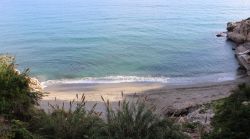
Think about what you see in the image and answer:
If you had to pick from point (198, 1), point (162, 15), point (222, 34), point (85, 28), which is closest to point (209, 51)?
point (222, 34)

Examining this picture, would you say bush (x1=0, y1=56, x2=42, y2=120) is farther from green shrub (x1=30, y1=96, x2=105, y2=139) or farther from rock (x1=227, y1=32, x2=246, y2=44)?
rock (x1=227, y1=32, x2=246, y2=44)

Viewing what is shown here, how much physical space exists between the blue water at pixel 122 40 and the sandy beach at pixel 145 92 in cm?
221

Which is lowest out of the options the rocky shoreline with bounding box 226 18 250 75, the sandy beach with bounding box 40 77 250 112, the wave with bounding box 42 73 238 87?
the sandy beach with bounding box 40 77 250 112

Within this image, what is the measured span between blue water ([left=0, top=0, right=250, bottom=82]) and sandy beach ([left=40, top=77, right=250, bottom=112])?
221cm

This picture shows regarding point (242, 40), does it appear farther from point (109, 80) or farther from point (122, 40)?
point (109, 80)

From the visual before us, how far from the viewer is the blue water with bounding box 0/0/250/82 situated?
33.8 metres

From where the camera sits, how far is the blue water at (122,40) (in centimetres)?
3376

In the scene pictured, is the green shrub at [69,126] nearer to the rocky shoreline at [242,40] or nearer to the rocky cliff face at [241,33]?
the rocky shoreline at [242,40]

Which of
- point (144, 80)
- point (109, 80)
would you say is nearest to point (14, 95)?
point (109, 80)

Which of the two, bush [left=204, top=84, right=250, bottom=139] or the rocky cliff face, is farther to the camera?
the rocky cliff face

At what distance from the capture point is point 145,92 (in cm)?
2727

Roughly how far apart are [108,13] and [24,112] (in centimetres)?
5285

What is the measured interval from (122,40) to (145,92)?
19093mm

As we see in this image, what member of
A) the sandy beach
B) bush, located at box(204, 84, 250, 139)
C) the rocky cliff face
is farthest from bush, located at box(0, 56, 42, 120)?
the rocky cliff face
